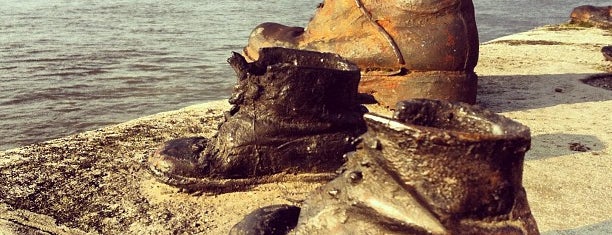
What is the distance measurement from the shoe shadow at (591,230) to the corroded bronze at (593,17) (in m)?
8.20

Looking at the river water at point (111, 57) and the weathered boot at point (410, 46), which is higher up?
the weathered boot at point (410, 46)

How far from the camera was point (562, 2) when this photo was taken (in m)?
18.4

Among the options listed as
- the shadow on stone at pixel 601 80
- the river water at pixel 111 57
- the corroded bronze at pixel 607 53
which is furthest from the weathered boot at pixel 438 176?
the corroded bronze at pixel 607 53

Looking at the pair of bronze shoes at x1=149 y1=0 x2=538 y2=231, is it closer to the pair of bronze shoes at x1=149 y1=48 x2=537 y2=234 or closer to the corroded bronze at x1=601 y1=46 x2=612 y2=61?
the pair of bronze shoes at x1=149 y1=48 x2=537 y2=234

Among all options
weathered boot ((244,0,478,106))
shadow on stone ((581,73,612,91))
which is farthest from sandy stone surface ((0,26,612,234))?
shadow on stone ((581,73,612,91))

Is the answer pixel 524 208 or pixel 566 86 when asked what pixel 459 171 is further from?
pixel 566 86

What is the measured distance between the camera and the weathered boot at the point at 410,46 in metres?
3.61

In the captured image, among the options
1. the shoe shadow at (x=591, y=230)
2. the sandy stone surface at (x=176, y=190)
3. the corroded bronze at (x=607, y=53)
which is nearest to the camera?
the shoe shadow at (x=591, y=230)

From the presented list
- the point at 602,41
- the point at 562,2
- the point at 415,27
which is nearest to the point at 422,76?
the point at 415,27

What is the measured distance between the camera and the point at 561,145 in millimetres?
3178

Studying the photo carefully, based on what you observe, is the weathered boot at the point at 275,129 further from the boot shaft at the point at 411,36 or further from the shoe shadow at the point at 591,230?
the boot shaft at the point at 411,36

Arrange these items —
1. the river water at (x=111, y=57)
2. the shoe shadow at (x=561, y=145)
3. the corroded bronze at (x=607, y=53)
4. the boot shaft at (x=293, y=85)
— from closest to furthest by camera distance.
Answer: the boot shaft at (x=293, y=85)
the shoe shadow at (x=561, y=145)
the river water at (x=111, y=57)
the corroded bronze at (x=607, y=53)

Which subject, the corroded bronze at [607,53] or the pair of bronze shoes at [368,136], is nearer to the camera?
the pair of bronze shoes at [368,136]

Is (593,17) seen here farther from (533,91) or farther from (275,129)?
(275,129)
